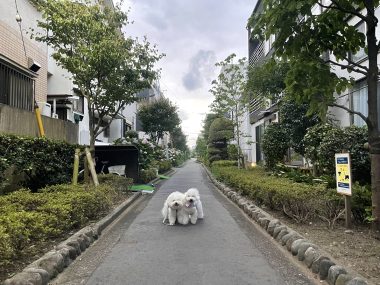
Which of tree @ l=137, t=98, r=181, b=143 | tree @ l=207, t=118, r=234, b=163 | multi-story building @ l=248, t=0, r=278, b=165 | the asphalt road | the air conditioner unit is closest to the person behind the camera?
the asphalt road

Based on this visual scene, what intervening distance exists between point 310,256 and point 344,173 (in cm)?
254

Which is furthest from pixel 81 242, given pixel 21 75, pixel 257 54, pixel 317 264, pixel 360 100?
pixel 257 54

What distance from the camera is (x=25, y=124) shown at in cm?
1059

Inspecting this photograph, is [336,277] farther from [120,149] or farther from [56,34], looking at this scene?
[120,149]

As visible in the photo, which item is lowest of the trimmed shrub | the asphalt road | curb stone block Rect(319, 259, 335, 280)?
the asphalt road

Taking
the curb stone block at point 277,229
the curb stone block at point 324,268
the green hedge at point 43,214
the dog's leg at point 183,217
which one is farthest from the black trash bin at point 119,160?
the curb stone block at point 324,268

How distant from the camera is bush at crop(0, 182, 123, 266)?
5.01m

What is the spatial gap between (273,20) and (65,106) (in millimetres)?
14467

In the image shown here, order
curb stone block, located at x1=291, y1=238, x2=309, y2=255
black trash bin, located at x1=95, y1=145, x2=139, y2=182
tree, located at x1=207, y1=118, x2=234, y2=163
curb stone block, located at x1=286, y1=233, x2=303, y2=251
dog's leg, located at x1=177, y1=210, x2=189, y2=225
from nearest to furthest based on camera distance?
curb stone block, located at x1=291, y1=238, x2=309, y2=255, curb stone block, located at x1=286, y1=233, x2=303, y2=251, dog's leg, located at x1=177, y1=210, x2=189, y2=225, black trash bin, located at x1=95, y1=145, x2=139, y2=182, tree, located at x1=207, y1=118, x2=234, y2=163

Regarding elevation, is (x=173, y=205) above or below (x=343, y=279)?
above

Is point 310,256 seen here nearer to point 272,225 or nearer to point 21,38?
point 272,225

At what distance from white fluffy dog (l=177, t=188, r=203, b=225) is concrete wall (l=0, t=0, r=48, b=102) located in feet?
24.9

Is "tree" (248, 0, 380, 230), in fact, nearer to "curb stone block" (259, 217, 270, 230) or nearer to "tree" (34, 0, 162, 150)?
"curb stone block" (259, 217, 270, 230)

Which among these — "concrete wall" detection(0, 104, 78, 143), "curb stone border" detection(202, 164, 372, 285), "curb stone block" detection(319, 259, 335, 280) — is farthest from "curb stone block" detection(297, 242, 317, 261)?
"concrete wall" detection(0, 104, 78, 143)
